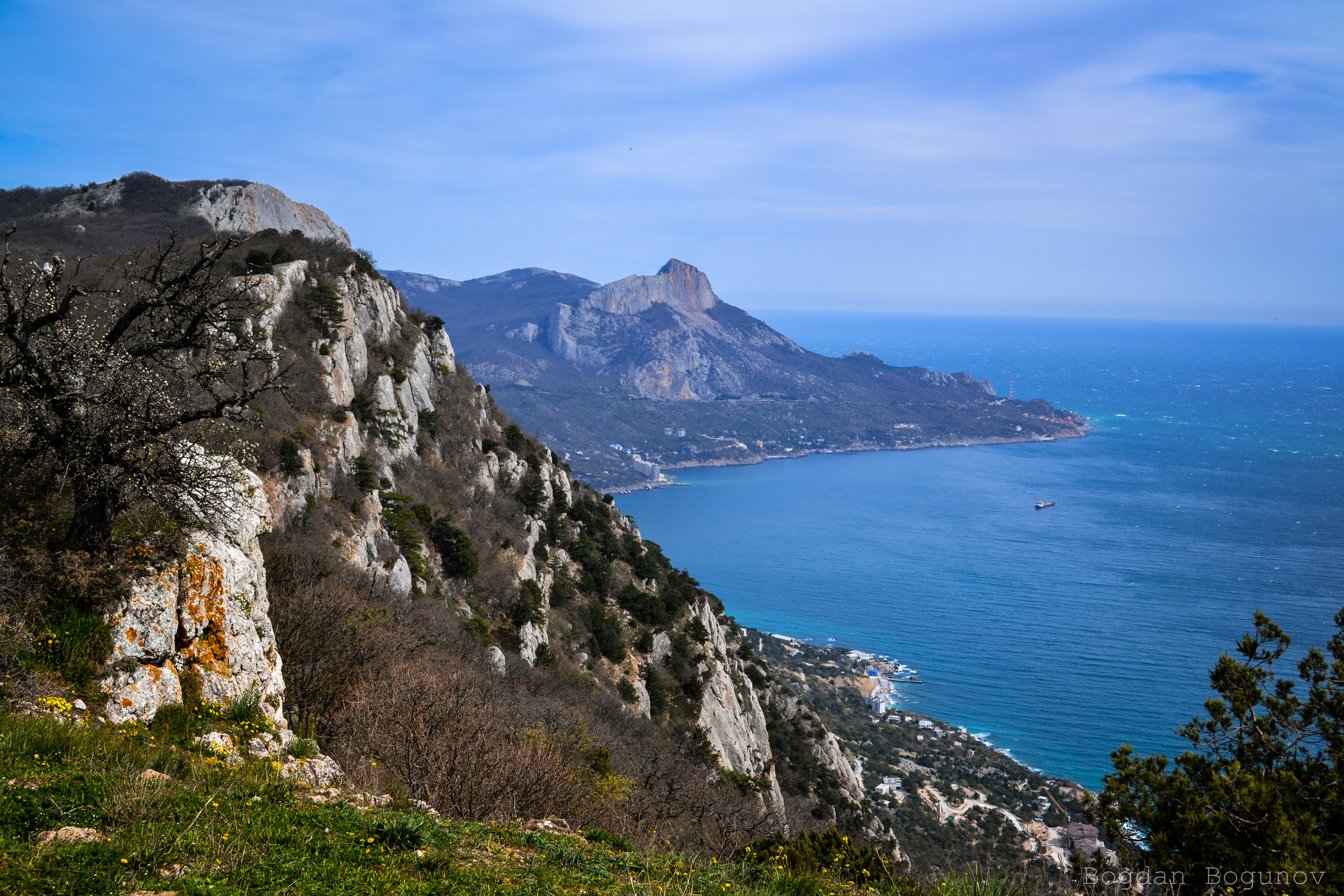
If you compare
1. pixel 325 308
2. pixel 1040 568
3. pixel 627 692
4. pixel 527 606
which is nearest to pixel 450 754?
pixel 527 606

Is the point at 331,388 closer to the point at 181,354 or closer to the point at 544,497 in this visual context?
the point at 181,354

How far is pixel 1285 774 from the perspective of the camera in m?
9.45

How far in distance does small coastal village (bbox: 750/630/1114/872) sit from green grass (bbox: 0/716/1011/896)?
23665 millimetres

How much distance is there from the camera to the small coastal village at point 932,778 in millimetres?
37156

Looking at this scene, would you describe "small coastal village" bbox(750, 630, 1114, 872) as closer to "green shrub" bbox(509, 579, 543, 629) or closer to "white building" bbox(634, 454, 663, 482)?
"green shrub" bbox(509, 579, 543, 629)

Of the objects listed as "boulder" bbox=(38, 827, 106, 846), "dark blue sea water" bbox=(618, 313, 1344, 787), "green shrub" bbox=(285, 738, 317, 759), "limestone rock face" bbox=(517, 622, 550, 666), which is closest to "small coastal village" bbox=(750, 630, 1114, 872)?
"dark blue sea water" bbox=(618, 313, 1344, 787)

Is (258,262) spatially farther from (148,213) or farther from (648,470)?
(648,470)

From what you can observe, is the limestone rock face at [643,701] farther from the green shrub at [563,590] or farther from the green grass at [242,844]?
the green grass at [242,844]

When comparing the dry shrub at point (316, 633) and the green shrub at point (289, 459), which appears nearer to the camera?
the dry shrub at point (316, 633)

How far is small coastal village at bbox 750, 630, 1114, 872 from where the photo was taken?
37.2 m

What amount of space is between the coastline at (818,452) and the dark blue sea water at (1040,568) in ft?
15.5

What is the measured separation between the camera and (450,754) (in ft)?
35.2

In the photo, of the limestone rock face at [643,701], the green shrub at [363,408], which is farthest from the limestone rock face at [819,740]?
the green shrub at [363,408]

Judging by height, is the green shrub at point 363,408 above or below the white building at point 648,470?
above
